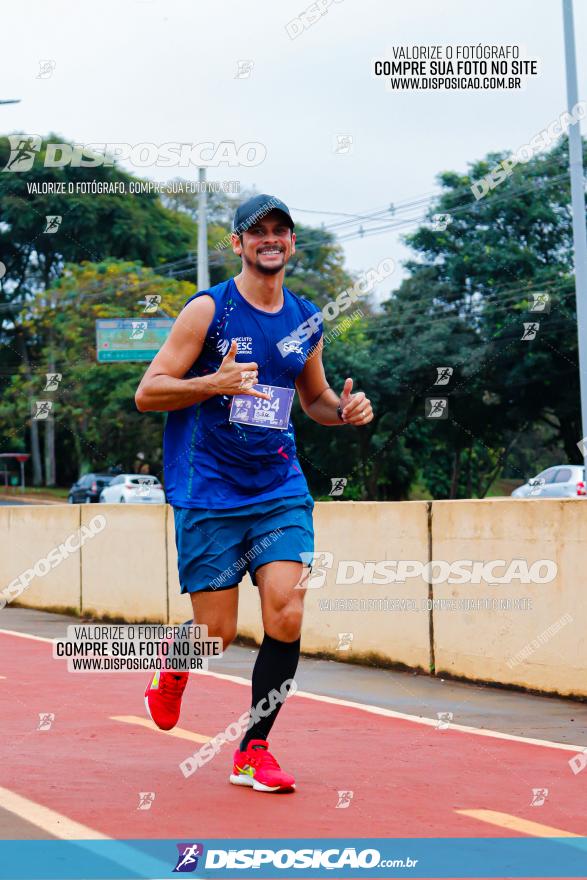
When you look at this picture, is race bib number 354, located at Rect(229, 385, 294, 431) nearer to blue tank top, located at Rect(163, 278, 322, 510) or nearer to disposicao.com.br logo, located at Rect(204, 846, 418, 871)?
blue tank top, located at Rect(163, 278, 322, 510)

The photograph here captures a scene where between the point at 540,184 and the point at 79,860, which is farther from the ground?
the point at 540,184

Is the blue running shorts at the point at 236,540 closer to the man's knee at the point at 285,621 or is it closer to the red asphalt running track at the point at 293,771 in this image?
the man's knee at the point at 285,621

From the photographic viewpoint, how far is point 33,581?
620 inches

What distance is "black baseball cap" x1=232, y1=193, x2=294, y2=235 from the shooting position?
564cm

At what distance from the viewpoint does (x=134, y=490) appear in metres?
43.6

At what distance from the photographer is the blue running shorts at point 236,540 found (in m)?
5.60

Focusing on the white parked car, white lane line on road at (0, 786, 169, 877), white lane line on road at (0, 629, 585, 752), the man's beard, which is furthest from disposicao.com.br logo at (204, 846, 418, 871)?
the white parked car

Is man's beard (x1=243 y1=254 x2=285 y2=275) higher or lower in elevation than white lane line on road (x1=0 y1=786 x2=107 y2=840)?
higher

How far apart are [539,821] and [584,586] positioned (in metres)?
3.61

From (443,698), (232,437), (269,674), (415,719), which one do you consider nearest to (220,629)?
(269,674)

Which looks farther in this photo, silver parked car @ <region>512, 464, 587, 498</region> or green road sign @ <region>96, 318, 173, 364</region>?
green road sign @ <region>96, 318, 173, 364</region>

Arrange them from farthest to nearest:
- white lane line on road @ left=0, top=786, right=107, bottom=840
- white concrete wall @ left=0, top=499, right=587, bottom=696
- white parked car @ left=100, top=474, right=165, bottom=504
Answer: white parked car @ left=100, top=474, right=165, bottom=504 → white concrete wall @ left=0, top=499, right=587, bottom=696 → white lane line on road @ left=0, top=786, right=107, bottom=840

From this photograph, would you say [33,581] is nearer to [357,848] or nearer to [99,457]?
[357,848]

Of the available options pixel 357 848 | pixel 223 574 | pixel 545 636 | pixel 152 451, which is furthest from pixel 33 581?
pixel 152 451
